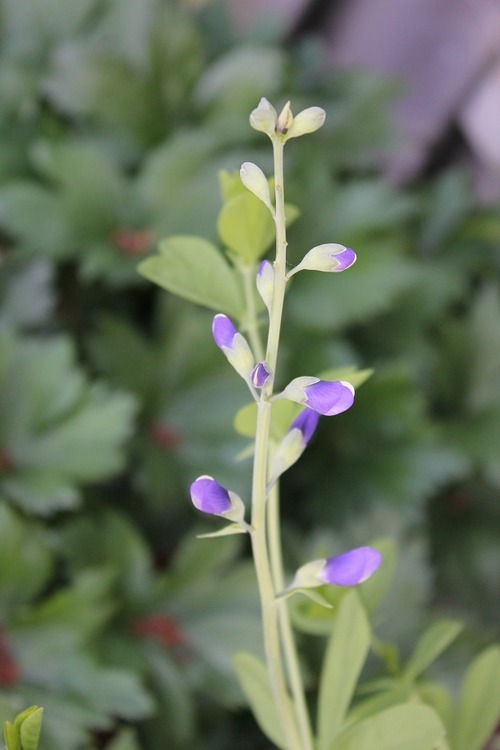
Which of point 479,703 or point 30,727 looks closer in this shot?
point 30,727

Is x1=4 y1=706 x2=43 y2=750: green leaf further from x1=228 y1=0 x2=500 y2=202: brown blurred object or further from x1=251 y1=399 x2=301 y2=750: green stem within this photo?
x1=228 y1=0 x2=500 y2=202: brown blurred object

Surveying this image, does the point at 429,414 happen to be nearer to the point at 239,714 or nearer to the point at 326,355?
the point at 326,355

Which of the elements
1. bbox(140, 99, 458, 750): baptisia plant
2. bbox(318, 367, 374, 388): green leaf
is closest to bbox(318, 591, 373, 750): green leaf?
bbox(140, 99, 458, 750): baptisia plant

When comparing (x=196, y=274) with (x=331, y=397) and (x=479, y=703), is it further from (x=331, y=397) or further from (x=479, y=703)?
(x=479, y=703)

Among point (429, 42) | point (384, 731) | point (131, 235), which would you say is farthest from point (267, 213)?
point (429, 42)

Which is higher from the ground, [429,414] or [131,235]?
[131,235]

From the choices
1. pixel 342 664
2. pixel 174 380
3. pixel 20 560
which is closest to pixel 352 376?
pixel 342 664
